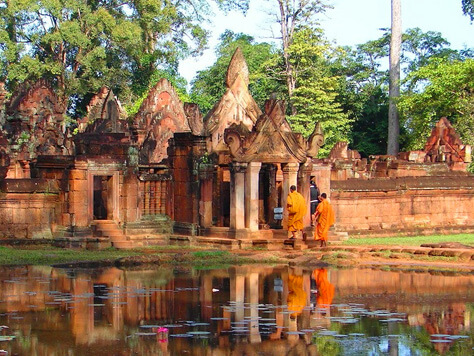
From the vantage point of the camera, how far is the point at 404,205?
2494 centimetres

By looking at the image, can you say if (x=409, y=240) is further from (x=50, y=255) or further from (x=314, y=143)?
(x=50, y=255)

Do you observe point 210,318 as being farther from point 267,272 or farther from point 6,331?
point 267,272

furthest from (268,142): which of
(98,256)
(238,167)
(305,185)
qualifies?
(98,256)

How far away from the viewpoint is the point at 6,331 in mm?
10875

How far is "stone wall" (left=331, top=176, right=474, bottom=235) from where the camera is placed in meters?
23.9

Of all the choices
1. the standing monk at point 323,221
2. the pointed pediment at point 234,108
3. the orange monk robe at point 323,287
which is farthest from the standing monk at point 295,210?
the pointed pediment at point 234,108

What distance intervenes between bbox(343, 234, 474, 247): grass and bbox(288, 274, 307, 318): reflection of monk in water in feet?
19.8

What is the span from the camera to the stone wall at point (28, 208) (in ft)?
66.9

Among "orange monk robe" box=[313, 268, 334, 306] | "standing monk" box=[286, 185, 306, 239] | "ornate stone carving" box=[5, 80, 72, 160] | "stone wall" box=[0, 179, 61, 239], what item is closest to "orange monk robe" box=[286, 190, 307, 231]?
"standing monk" box=[286, 185, 306, 239]

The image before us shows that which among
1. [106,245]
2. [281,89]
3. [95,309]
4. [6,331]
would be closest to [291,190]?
[106,245]

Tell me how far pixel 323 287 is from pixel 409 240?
8.48 meters

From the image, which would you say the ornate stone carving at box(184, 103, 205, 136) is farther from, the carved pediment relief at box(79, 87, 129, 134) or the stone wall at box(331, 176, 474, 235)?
the carved pediment relief at box(79, 87, 129, 134)

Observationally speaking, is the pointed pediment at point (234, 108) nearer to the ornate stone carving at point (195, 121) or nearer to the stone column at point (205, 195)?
the ornate stone carving at point (195, 121)

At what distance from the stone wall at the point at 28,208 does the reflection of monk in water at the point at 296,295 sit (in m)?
6.75
